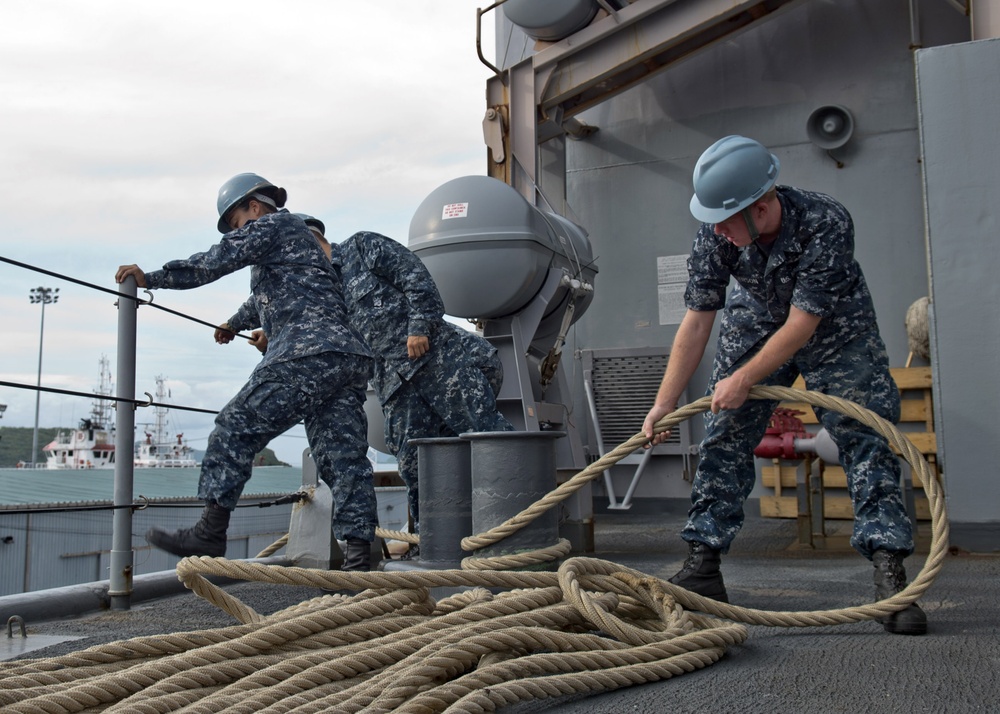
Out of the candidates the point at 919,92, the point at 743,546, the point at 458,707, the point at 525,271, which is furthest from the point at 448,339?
the point at 458,707

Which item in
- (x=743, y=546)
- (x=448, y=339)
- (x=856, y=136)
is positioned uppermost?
(x=856, y=136)

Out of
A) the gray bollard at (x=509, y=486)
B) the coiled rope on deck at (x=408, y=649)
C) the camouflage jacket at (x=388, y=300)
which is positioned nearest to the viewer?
the coiled rope on deck at (x=408, y=649)

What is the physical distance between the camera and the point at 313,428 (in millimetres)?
3594

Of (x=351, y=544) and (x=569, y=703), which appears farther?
(x=351, y=544)

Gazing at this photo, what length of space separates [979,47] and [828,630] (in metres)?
3.15

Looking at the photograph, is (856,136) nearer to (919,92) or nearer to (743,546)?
(919,92)

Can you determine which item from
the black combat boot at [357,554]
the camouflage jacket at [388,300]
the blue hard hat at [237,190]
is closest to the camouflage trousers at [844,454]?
the black combat boot at [357,554]

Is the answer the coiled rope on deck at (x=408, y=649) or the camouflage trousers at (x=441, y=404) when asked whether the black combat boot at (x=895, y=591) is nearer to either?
the coiled rope on deck at (x=408, y=649)

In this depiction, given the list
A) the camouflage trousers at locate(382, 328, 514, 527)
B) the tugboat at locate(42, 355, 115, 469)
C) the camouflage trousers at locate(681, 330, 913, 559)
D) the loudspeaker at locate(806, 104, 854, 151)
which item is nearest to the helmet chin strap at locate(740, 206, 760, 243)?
the camouflage trousers at locate(681, 330, 913, 559)

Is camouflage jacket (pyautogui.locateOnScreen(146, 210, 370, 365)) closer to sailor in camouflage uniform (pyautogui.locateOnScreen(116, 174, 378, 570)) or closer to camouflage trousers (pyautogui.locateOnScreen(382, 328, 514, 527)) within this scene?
sailor in camouflage uniform (pyautogui.locateOnScreen(116, 174, 378, 570))

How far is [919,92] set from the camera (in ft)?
14.1

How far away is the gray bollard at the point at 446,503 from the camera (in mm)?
3168

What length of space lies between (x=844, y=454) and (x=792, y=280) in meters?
0.57

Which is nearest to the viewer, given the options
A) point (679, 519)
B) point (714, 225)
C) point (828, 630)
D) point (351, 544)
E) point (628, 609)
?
point (628, 609)
